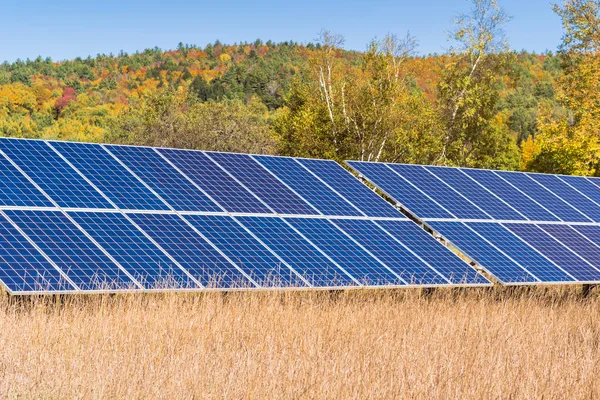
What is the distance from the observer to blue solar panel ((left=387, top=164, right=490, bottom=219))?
75.7 feet

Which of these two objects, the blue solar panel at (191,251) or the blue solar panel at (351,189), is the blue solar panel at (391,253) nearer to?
the blue solar panel at (351,189)

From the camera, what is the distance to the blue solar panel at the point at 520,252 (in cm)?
2027

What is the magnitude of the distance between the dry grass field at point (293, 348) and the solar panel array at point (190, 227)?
2.05ft

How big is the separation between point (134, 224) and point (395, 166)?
11.0 meters

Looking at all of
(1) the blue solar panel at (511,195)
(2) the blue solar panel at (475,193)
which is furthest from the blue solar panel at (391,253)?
(1) the blue solar panel at (511,195)

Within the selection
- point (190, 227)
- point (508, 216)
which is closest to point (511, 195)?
point (508, 216)

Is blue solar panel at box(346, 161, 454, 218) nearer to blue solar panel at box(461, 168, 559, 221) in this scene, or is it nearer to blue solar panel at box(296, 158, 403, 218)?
blue solar panel at box(296, 158, 403, 218)

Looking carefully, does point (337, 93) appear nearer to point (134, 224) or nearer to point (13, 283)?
point (134, 224)

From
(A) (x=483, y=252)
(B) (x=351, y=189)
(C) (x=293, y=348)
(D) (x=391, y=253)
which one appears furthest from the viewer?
(B) (x=351, y=189)

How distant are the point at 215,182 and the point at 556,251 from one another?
341 inches

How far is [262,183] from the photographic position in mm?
21203

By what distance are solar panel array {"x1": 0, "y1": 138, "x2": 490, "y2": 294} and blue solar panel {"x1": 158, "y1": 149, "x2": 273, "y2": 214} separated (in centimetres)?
5

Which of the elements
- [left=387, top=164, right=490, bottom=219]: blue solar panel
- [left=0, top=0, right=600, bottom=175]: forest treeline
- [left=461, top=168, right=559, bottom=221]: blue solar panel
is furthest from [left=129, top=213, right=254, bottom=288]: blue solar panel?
[left=0, top=0, right=600, bottom=175]: forest treeline

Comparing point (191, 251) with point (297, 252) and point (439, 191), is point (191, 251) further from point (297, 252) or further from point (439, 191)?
point (439, 191)
